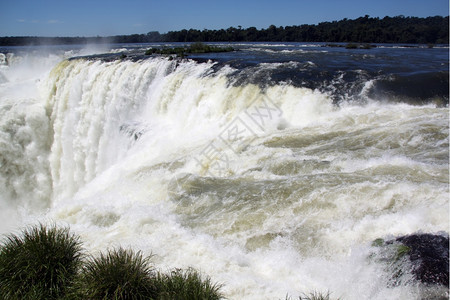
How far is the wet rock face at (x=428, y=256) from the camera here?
3.55 m

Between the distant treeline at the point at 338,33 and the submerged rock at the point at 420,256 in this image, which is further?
the distant treeline at the point at 338,33

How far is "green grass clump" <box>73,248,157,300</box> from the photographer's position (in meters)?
3.62

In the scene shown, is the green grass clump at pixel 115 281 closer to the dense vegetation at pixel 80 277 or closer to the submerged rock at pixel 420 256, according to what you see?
the dense vegetation at pixel 80 277

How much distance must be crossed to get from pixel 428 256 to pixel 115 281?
11.2 ft

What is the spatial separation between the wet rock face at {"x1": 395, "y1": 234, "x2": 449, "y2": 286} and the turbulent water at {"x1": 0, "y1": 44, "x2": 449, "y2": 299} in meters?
0.16

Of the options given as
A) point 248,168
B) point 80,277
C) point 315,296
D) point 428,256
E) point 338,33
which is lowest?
point 315,296

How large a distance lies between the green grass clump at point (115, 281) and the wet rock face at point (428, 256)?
2.85 metres

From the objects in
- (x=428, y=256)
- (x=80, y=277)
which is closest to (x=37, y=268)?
(x=80, y=277)

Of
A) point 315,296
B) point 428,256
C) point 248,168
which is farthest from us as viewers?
point 248,168

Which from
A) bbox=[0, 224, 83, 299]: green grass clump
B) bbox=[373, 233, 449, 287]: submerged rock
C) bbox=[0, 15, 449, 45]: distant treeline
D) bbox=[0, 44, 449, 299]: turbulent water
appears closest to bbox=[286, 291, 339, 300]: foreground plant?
bbox=[0, 44, 449, 299]: turbulent water

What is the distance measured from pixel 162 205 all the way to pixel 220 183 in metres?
1.23

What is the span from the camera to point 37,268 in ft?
13.1

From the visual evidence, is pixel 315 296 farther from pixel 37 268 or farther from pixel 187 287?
pixel 37 268

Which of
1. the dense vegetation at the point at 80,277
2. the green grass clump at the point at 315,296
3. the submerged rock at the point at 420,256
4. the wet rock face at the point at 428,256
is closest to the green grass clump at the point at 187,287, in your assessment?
the dense vegetation at the point at 80,277
